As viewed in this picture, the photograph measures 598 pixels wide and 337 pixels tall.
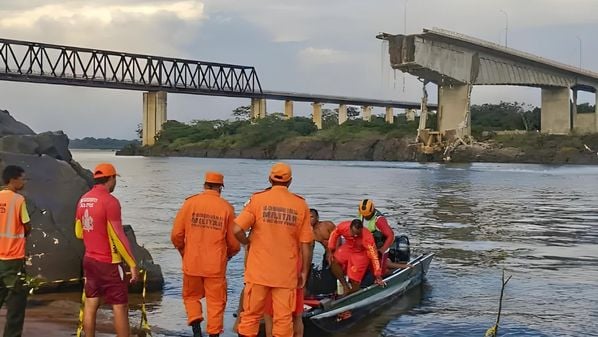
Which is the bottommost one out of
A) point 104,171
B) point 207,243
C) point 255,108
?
point 207,243

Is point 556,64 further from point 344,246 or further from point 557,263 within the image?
point 344,246

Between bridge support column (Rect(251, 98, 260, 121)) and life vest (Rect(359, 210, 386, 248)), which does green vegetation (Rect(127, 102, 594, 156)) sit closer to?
bridge support column (Rect(251, 98, 260, 121))

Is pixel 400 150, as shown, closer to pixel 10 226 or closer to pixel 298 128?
pixel 298 128

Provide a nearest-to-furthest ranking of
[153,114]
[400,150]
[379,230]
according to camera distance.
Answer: [379,230] < [400,150] < [153,114]

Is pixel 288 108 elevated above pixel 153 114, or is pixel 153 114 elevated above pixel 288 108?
pixel 288 108

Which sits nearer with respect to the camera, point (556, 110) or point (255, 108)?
point (556, 110)

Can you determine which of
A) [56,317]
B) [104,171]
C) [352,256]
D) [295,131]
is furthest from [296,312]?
[295,131]

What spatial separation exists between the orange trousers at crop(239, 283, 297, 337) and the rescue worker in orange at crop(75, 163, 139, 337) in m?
1.08

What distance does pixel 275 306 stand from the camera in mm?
7273

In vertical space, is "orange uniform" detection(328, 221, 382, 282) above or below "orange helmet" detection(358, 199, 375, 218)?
below

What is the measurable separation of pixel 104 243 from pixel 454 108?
86392 mm

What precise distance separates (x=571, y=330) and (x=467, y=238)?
11809 millimetres

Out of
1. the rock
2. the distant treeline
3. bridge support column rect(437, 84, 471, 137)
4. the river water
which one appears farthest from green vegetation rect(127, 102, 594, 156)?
the rock

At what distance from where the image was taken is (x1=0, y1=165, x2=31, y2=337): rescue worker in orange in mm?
7477
